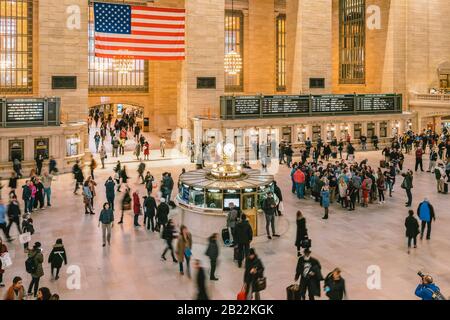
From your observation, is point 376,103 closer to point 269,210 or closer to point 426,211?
point 426,211

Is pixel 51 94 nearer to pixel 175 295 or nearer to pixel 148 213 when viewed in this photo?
pixel 148 213

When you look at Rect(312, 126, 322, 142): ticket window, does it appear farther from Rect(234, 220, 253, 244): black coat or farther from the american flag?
Rect(234, 220, 253, 244): black coat

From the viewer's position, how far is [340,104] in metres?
28.6

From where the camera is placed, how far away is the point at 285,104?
88.5 ft

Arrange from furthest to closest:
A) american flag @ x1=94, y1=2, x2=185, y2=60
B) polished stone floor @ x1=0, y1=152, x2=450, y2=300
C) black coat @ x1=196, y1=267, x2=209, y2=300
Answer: american flag @ x1=94, y1=2, x2=185, y2=60
polished stone floor @ x1=0, y1=152, x2=450, y2=300
black coat @ x1=196, y1=267, x2=209, y2=300

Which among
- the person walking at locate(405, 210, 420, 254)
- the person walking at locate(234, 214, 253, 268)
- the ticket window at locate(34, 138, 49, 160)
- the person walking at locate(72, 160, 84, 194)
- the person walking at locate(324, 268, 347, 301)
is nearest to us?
the person walking at locate(324, 268, 347, 301)

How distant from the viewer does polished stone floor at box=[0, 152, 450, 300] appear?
9.00 meters

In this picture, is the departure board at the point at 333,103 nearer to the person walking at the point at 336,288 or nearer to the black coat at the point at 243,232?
the black coat at the point at 243,232

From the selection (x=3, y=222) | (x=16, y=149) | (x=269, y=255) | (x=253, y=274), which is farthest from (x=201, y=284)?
(x=16, y=149)

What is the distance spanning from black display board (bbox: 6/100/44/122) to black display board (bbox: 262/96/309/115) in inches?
463

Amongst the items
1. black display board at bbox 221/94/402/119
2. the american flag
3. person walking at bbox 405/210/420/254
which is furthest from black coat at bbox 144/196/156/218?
black display board at bbox 221/94/402/119

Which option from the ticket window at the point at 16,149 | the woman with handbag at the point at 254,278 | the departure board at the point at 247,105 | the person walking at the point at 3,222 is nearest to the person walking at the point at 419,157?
the departure board at the point at 247,105

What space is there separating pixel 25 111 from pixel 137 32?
263 inches

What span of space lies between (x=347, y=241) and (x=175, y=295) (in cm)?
527
